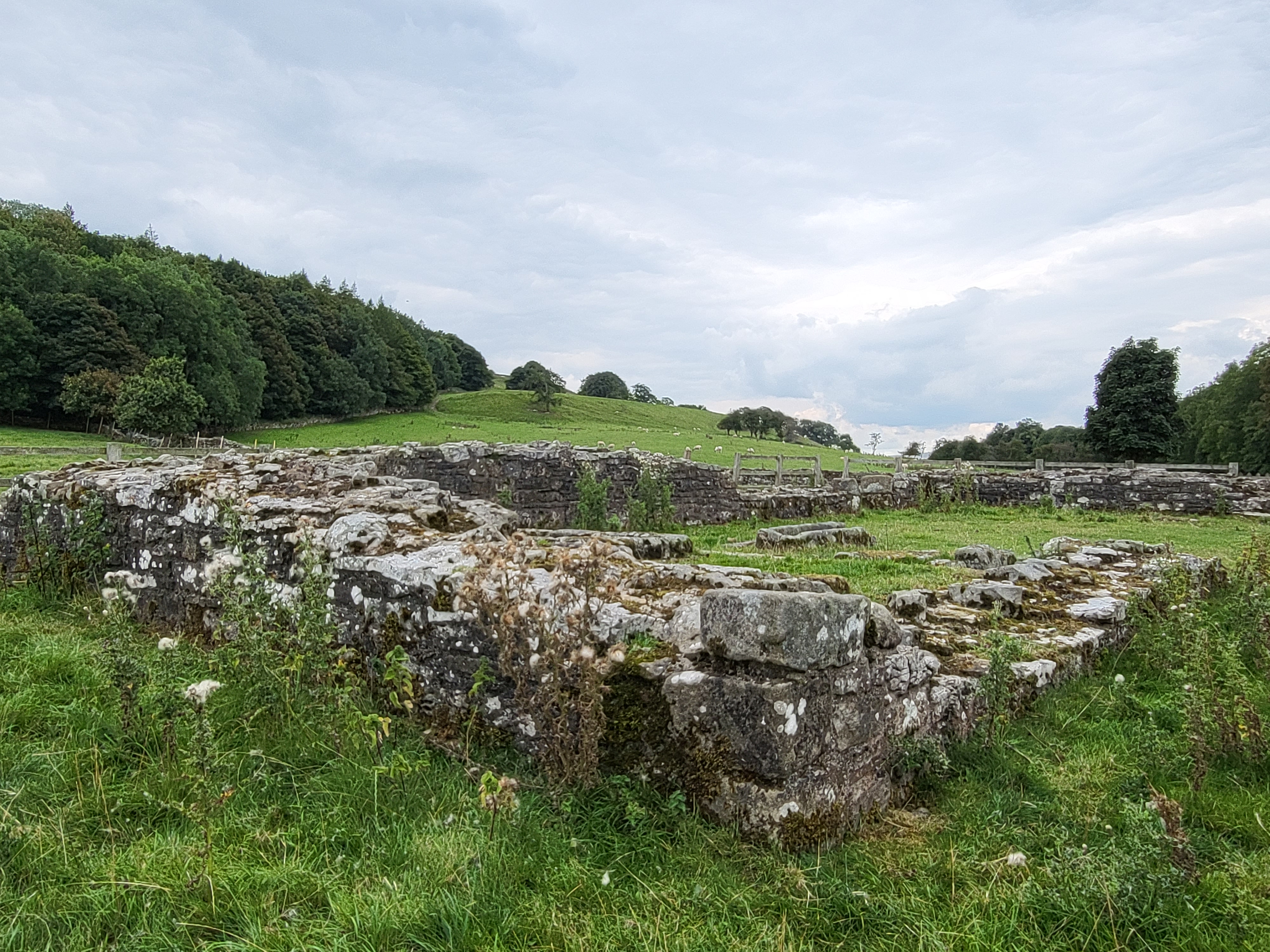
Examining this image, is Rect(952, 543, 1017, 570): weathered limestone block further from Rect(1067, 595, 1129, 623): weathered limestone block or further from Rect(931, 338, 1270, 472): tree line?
Rect(931, 338, 1270, 472): tree line

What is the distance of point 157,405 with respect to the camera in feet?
129

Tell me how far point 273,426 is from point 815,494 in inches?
2080

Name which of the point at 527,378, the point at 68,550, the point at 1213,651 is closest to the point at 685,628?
the point at 1213,651

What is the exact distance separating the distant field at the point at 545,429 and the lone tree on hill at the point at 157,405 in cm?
580

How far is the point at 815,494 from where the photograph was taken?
18.0 m

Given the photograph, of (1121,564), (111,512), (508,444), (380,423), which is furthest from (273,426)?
(1121,564)

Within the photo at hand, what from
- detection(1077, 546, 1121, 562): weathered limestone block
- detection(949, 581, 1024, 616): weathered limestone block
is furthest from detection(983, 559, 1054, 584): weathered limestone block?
detection(1077, 546, 1121, 562): weathered limestone block

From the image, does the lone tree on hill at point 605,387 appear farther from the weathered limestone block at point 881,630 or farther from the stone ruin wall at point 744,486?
the weathered limestone block at point 881,630

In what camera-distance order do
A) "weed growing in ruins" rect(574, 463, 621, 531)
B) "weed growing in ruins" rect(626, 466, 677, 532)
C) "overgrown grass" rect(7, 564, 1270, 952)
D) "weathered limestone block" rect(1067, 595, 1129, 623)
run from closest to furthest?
1. "overgrown grass" rect(7, 564, 1270, 952)
2. "weathered limestone block" rect(1067, 595, 1129, 623)
3. "weed growing in ruins" rect(574, 463, 621, 531)
4. "weed growing in ruins" rect(626, 466, 677, 532)

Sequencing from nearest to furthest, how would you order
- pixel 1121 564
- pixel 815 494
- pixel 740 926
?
pixel 740 926, pixel 1121 564, pixel 815 494

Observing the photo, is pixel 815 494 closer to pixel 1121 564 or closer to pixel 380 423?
pixel 1121 564

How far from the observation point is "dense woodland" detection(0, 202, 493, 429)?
142ft

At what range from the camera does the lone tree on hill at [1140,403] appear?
4816cm

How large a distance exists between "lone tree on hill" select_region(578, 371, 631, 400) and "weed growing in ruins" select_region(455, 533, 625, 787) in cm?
9964
